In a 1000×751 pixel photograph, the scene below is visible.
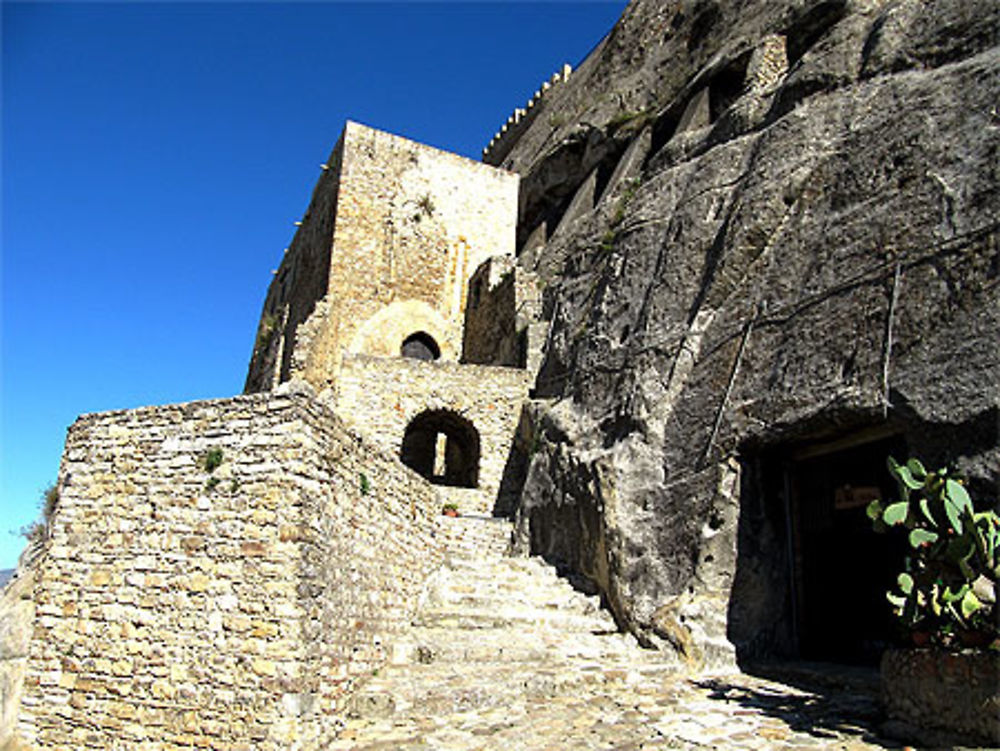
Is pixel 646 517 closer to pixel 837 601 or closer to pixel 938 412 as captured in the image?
pixel 837 601

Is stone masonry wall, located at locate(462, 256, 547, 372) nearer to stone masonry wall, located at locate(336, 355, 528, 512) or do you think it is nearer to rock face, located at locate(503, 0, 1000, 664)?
stone masonry wall, located at locate(336, 355, 528, 512)

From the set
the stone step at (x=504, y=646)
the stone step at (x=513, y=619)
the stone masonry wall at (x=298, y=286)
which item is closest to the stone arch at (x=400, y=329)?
the stone masonry wall at (x=298, y=286)

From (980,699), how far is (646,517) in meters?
4.61

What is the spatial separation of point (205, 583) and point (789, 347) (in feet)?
21.6

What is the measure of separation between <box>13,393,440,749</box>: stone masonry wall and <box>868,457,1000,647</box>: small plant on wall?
15.0 feet

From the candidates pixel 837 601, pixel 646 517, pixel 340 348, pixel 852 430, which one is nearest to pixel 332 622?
pixel 646 517

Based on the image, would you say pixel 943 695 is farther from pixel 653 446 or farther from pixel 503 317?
pixel 503 317

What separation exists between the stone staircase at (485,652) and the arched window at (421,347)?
925 centimetres

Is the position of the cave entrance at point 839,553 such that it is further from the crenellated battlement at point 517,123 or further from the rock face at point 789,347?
the crenellated battlement at point 517,123

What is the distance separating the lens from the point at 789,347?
27.7ft

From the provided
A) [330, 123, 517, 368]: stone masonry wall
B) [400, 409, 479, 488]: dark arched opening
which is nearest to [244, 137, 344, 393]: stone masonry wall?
[330, 123, 517, 368]: stone masonry wall

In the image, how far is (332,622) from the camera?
625 cm

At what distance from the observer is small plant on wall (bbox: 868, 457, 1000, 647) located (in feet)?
17.1

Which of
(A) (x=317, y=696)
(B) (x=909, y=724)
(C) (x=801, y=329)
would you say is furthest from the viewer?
(C) (x=801, y=329)
